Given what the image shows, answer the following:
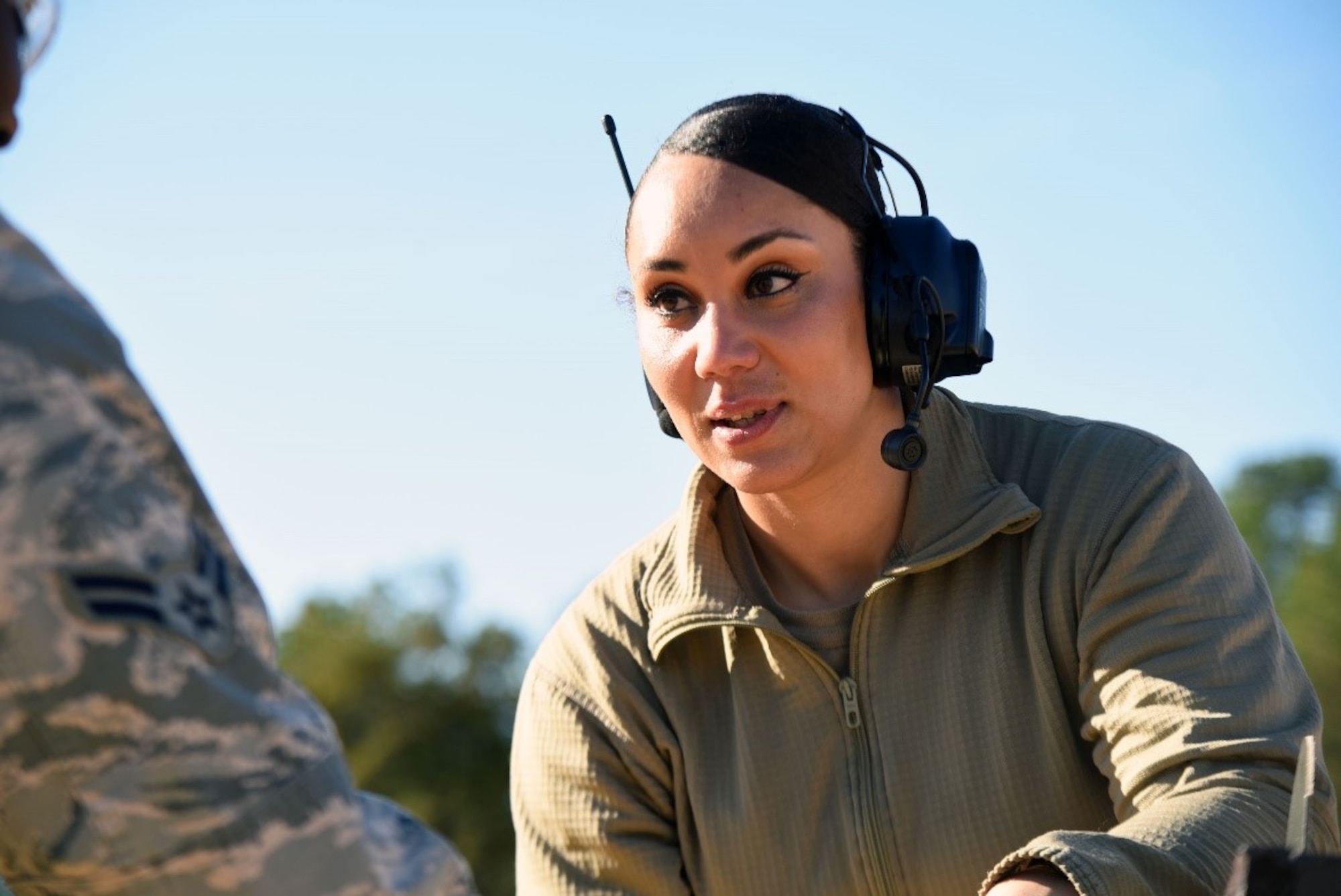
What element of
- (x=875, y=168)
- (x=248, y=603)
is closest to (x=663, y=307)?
(x=875, y=168)

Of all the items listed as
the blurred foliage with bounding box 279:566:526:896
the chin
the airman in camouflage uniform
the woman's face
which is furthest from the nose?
the blurred foliage with bounding box 279:566:526:896

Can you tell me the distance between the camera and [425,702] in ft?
92.2

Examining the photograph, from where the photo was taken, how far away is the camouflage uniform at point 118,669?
150 cm

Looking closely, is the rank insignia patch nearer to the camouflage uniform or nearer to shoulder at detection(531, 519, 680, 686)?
the camouflage uniform

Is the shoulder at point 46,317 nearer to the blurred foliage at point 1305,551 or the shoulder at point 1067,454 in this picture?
the shoulder at point 1067,454

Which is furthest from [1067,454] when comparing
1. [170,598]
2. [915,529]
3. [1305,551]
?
[1305,551]

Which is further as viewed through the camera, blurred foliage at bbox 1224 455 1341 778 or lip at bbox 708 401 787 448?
blurred foliage at bbox 1224 455 1341 778

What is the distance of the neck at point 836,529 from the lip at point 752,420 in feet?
0.67

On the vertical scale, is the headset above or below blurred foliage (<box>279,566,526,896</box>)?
above

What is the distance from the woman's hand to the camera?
2477 millimetres

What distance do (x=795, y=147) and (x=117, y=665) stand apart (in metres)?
2.08

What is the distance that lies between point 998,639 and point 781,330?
0.69 metres

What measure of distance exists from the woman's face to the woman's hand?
3.15ft

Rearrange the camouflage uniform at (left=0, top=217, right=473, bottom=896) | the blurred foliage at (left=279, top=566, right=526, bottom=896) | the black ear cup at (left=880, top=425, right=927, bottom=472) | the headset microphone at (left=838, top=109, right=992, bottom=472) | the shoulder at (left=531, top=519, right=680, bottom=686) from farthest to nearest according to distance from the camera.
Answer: the blurred foliage at (left=279, top=566, right=526, bottom=896), the shoulder at (left=531, top=519, right=680, bottom=686), the headset microphone at (left=838, top=109, right=992, bottom=472), the black ear cup at (left=880, top=425, right=927, bottom=472), the camouflage uniform at (left=0, top=217, right=473, bottom=896)
